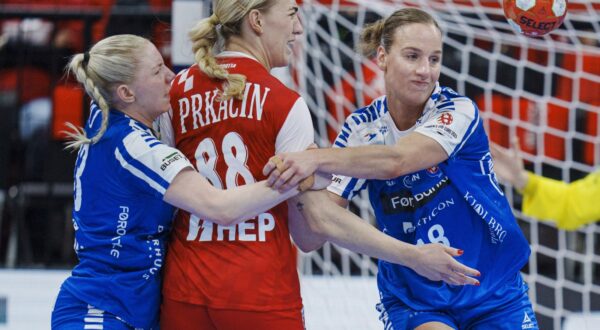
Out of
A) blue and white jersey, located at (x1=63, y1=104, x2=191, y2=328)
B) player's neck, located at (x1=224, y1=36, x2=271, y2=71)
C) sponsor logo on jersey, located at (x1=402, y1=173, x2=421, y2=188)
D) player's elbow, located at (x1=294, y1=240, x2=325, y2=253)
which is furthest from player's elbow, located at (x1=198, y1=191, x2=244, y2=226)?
sponsor logo on jersey, located at (x1=402, y1=173, x2=421, y2=188)

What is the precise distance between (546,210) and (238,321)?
7.40 feet

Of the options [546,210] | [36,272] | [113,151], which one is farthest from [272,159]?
[36,272]

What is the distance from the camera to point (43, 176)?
6.01 m

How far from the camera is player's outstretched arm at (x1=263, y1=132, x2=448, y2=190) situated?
293 cm

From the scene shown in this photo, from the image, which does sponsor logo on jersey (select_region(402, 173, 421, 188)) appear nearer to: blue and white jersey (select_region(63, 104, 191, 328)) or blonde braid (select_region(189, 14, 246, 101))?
blonde braid (select_region(189, 14, 246, 101))

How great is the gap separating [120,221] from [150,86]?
406 millimetres

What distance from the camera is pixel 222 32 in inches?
121

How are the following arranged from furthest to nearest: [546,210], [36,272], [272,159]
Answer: [36,272]
[546,210]
[272,159]

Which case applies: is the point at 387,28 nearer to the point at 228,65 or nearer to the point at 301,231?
the point at 228,65

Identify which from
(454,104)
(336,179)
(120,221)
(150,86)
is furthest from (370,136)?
(120,221)

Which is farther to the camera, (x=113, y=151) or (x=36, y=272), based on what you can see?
(x=36, y=272)

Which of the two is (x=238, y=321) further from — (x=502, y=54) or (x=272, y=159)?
(x=502, y=54)

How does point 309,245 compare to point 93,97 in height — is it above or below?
below

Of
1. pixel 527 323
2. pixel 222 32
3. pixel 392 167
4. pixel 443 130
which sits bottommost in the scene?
pixel 527 323
